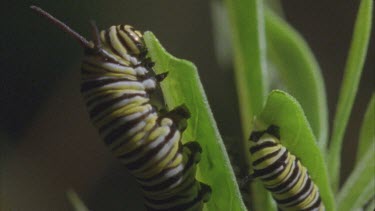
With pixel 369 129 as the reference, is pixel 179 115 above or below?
above

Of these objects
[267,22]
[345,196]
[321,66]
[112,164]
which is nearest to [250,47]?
[267,22]

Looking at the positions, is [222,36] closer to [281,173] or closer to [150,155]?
[281,173]

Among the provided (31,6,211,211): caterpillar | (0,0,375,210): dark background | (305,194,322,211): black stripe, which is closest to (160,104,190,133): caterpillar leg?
(31,6,211,211): caterpillar

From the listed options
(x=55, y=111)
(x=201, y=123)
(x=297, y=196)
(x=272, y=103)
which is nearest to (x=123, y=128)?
(x=201, y=123)

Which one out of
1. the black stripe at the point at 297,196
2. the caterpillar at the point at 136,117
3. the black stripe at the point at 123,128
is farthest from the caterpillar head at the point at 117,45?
the black stripe at the point at 297,196

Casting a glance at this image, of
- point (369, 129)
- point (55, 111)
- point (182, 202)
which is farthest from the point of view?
point (55, 111)

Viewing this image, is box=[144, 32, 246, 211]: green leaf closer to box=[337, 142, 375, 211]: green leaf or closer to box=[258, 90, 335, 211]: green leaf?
box=[258, 90, 335, 211]: green leaf
